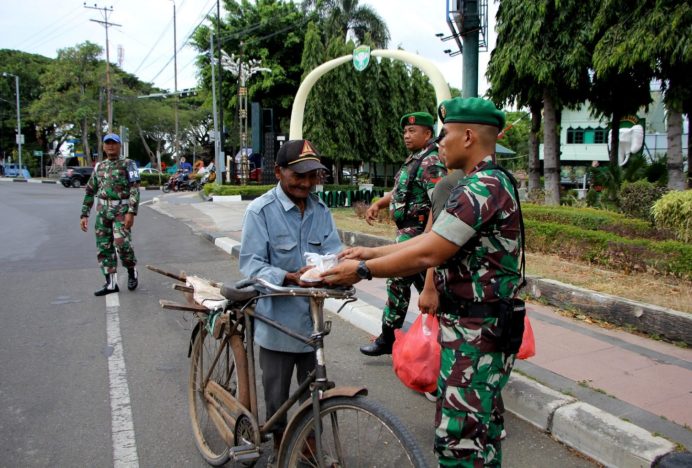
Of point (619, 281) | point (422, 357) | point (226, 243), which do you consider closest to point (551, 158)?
point (226, 243)

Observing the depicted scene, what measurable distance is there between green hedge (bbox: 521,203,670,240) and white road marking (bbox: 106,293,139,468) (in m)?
6.47

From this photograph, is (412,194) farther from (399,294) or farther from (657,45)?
(657,45)

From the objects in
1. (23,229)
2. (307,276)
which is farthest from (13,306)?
(23,229)

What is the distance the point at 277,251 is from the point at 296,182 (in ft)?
1.12

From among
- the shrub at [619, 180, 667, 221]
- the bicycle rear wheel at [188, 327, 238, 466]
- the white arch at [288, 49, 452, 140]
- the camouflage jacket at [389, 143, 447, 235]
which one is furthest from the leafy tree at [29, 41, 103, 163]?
the bicycle rear wheel at [188, 327, 238, 466]

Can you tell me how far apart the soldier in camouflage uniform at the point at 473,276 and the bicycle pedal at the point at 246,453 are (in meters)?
0.90

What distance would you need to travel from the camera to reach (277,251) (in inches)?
104

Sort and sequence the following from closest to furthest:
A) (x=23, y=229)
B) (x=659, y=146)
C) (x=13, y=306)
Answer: (x=13, y=306)
(x=23, y=229)
(x=659, y=146)

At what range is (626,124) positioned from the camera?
33.9 metres

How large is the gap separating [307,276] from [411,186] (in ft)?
7.37

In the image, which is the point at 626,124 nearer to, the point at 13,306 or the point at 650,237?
the point at 650,237

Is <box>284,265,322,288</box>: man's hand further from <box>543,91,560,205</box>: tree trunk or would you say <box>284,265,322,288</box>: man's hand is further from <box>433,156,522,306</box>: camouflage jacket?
<box>543,91,560,205</box>: tree trunk

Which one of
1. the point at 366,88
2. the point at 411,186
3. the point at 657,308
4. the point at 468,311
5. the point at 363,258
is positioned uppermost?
the point at 366,88

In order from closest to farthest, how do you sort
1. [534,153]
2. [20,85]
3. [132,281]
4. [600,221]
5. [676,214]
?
[132,281] < [676,214] < [600,221] < [534,153] < [20,85]
